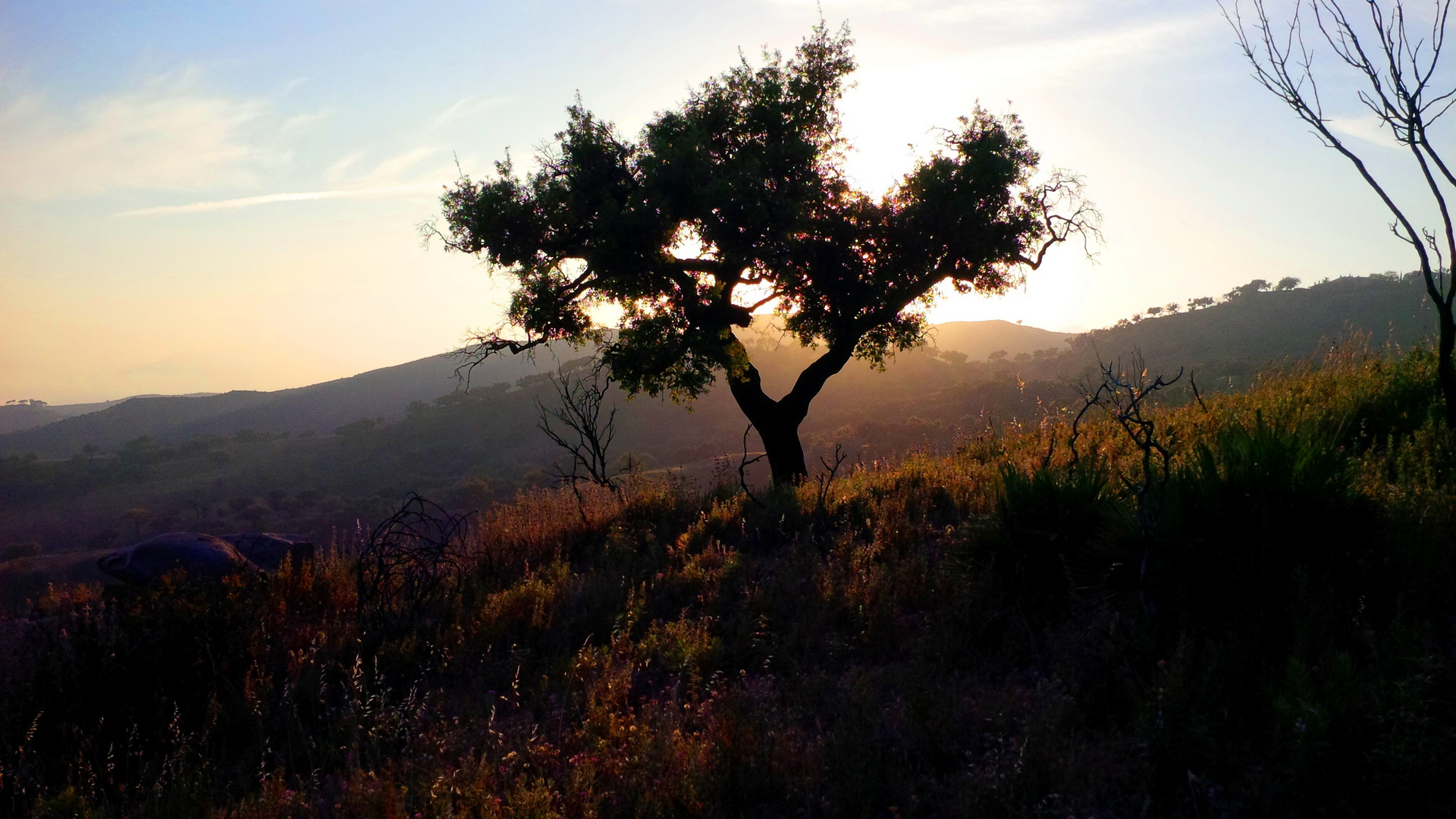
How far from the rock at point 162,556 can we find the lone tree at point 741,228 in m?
4.58

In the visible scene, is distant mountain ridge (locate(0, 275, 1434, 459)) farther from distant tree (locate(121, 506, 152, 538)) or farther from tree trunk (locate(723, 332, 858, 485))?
distant tree (locate(121, 506, 152, 538))

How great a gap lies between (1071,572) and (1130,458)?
2.93m

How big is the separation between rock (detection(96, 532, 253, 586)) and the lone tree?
180 inches

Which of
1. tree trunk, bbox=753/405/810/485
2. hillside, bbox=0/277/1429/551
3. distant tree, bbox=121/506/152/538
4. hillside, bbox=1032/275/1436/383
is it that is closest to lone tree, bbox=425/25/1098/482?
tree trunk, bbox=753/405/810/485

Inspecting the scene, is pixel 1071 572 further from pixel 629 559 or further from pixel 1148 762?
pixel 629 559

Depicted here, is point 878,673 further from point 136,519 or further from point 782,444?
point 136,519

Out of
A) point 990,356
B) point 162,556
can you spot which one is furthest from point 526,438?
point 162,556

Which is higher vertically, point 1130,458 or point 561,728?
point 1130,458

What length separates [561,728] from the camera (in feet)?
15.3

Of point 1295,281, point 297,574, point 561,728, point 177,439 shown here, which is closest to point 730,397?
point 1295,281

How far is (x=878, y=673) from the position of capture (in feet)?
16.2

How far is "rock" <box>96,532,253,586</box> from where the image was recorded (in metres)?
11.5

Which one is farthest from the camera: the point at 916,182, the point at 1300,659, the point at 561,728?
the point at 916,182

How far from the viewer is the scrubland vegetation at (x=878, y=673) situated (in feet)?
11.8
